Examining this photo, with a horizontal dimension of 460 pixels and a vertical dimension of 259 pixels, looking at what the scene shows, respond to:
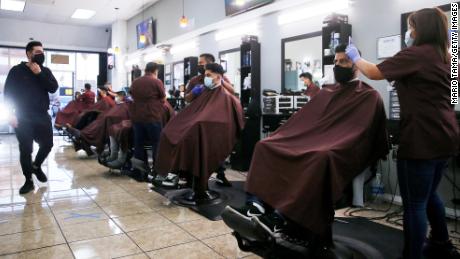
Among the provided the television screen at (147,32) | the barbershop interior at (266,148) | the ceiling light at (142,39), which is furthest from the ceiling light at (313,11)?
the ceiling light at (142,39)

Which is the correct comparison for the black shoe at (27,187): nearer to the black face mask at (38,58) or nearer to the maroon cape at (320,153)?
the black face mask at (38,58)

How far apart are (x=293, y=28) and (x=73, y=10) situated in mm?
6396

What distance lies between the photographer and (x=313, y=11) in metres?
4.53

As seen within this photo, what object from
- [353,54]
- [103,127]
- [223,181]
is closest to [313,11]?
[223,181]

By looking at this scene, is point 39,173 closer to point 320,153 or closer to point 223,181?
point 223,181

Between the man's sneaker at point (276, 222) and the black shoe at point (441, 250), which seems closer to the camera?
the man's sneaker at point (276, 222)

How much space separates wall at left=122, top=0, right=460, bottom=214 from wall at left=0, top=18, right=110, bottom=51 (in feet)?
10.4

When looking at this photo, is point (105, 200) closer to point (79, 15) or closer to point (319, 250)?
point (319, 250)

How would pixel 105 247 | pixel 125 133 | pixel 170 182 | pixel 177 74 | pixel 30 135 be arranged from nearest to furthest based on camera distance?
1. pixel 105 247
2. pixel 30 135
3. pixel 170 182
4. pixel 125 133
5. pixel 177 74

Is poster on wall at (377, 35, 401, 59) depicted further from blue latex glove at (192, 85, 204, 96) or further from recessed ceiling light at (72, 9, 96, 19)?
recessed ceiling light at (72, 9, 96, 19)

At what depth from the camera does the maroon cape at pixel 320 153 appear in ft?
5.49

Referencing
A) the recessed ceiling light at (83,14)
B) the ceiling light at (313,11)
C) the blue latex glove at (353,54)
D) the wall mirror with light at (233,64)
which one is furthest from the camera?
the recessed ceiling light at (83,14)

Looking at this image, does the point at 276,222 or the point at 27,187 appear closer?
the point at 276,222

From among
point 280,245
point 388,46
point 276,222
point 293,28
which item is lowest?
point 280,245
